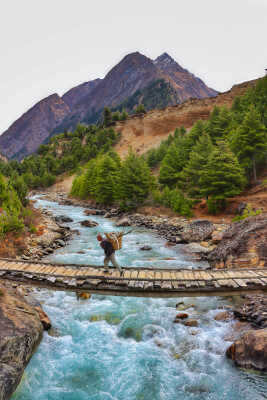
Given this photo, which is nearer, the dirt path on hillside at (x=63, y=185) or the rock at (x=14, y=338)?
the rock at (x=14, y=338)

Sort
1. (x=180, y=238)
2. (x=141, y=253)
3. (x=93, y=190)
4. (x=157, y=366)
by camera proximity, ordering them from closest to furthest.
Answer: (x=157, y=366) → (x=141, y=253) → (x=180, y=238) → (x=93, y=190)

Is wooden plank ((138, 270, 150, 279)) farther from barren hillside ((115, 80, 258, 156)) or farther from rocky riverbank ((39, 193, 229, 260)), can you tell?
barren hillside ((115, 80, 258, 156))

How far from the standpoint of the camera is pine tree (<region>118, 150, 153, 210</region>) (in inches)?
1283

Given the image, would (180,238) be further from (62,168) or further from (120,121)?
(120,121)

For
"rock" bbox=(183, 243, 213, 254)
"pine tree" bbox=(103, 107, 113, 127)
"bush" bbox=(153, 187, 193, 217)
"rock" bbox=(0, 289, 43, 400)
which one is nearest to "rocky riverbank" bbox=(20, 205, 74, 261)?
"rock" bbox=(0, 289, 43, 400)

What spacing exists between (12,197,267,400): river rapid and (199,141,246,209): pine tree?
16.1m

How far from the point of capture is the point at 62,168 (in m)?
86.7

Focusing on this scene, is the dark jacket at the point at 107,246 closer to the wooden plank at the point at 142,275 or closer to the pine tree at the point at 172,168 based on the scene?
the wooden plank at the point at 142,275

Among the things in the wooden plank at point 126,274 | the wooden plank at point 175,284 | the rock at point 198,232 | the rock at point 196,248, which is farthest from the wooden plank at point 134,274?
the rock at point 198,232

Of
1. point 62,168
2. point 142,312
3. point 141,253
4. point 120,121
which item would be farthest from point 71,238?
point 120,121

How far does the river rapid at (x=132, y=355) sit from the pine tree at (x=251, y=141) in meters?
21.6

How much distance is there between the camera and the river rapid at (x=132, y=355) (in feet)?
21.4

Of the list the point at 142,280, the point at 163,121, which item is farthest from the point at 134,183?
the point at 163,121

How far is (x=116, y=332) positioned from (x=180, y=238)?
493 inches
